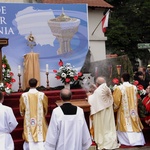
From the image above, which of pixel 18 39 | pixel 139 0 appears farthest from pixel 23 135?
pixel 139 0

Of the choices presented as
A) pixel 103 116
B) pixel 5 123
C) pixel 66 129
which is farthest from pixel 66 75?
pixel 66 129

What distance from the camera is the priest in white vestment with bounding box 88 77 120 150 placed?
9.09 metres

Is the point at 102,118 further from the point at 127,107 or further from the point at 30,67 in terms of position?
the point at 30,67

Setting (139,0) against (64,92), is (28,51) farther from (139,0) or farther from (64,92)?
(139,0)

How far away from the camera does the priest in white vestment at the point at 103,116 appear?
29.8 ft

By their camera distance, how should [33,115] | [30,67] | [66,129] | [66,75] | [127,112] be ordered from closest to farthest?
[66,129], [33,115], [127,112], [66,75], [30,67]

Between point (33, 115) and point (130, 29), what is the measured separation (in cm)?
1863

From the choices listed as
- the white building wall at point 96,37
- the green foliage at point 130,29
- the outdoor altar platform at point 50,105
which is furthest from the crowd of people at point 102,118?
the green foliage at point 130,29

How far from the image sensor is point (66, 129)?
6000 mm

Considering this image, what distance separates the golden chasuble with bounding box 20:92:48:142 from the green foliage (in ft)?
54.8

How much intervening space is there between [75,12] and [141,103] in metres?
5.88

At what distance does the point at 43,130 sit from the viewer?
29.1ft

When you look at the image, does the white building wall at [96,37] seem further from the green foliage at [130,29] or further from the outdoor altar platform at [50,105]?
the outdoor altar platform at [50,105]

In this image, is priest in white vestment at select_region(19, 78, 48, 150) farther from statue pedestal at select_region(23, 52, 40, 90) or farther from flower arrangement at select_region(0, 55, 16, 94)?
statue pedestal at select_region(23, 52, 40, 90)
